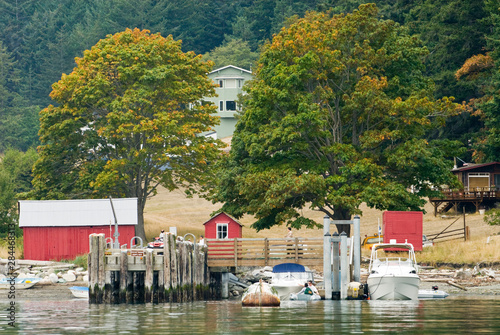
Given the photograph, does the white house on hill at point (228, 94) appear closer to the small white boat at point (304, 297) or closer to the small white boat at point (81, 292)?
the small white boat at point (81, 292)

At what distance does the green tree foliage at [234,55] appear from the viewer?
144m

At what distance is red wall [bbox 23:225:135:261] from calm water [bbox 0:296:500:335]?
670 inches

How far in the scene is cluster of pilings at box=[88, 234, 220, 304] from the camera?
4056 cm

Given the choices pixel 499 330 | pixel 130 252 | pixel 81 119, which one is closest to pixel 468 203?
pixel 81 119

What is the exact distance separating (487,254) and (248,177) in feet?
48.9

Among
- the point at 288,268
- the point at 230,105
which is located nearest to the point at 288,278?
the point at 288,268

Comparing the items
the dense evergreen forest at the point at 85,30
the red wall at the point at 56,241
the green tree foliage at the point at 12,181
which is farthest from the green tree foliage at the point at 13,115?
the red wall at the point at 56,241

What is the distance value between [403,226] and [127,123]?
2584cm

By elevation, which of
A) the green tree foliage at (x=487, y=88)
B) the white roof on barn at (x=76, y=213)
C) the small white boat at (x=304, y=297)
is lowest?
the small white boat at (x=304, y=297)

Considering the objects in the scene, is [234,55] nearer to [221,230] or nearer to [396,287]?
[221,230]

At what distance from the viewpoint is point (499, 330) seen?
2639 centimetres

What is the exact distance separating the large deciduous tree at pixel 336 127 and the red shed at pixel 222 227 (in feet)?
2.31

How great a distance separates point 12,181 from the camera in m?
76.7

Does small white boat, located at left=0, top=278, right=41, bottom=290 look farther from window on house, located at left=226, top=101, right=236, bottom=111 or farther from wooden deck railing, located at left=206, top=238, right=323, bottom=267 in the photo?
window on house, located at left=226, top=101, right=236, bottom=111
